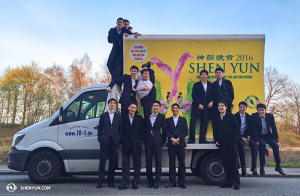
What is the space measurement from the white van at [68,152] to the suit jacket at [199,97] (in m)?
0.96

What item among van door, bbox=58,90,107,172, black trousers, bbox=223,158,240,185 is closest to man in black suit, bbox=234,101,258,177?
black trousers, bbox=223,158,240,185

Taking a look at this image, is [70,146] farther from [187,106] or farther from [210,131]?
A: [210,131]

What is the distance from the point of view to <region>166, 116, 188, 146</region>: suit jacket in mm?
6160

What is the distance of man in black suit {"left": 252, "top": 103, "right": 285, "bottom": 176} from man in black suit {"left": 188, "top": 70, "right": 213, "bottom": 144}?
1.18 meters

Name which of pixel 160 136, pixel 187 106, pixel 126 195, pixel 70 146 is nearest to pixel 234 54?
pixel 187 106

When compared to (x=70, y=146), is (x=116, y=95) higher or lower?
higher

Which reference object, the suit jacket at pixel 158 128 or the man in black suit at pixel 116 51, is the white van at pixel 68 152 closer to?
the suit jacket at pixel 158 128

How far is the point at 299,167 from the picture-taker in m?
13.1

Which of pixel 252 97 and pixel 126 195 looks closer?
pixel 126 195

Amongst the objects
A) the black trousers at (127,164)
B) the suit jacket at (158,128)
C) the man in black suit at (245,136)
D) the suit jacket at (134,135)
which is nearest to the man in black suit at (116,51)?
the suit jacket at (134,135)

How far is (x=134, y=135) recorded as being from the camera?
20.4 ft

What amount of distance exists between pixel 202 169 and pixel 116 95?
9.40ft

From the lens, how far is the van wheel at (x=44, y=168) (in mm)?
6469

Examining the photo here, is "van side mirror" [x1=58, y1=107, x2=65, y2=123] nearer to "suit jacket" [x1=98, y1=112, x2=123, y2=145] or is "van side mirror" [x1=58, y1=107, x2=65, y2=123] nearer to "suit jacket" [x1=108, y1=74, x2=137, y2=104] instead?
"suit jacket" [x1=98, y1=112, x2=123, y2=145]
